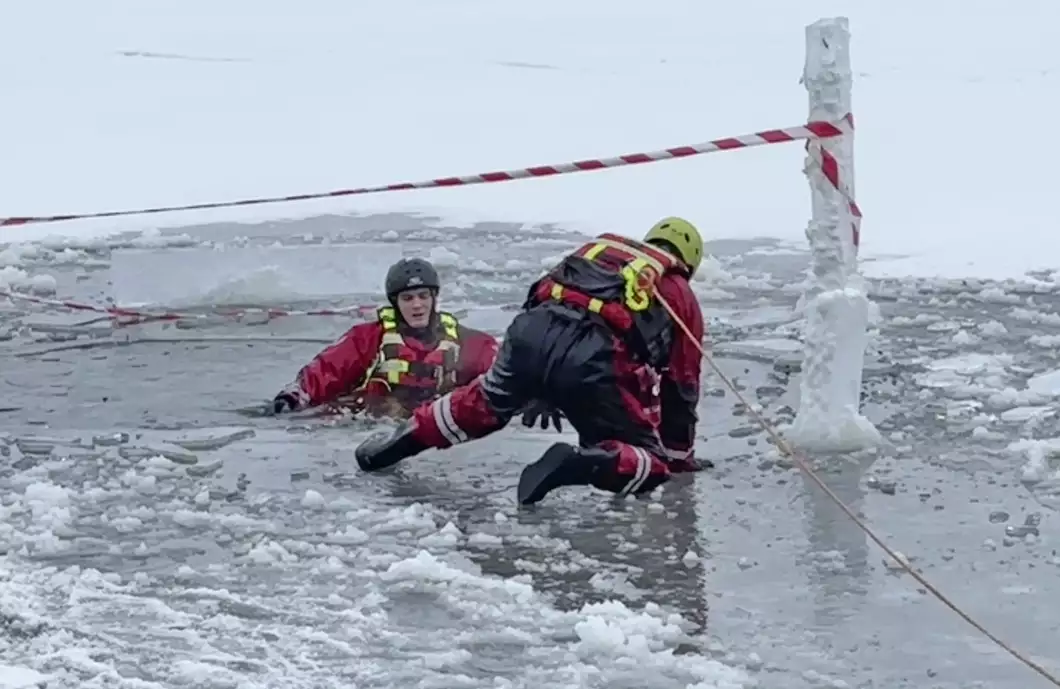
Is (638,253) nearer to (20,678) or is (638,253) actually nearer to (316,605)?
(316,605)

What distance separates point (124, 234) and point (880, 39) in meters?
16.7

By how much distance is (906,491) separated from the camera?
6.41 metres

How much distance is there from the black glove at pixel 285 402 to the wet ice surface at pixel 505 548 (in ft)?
0.32

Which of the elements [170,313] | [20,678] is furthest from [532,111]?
[20,678]

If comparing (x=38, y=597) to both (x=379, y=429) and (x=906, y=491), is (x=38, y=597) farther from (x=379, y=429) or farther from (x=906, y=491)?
(x=906, y=491)

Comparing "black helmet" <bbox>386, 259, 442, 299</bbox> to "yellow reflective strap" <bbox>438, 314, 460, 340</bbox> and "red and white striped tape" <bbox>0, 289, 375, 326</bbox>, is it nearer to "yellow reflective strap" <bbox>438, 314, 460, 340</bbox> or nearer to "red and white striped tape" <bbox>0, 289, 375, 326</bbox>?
"yellow reflective strap" <bbox>438, 314, 460, 340</bbox>

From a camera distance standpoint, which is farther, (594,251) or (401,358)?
(401,358)

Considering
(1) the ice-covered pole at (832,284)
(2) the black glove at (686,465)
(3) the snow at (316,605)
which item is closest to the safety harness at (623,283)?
(2) the black glove at (686,465)

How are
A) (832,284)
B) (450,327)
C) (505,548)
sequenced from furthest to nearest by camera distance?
(450,327) → (832,284) → (505,548)

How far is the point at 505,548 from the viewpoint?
5793 millimetres

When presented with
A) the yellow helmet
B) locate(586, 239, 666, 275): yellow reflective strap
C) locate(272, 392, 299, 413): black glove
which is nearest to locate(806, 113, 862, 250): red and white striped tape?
the yellow helmet

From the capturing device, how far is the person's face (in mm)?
8031

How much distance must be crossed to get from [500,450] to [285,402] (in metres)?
1.14

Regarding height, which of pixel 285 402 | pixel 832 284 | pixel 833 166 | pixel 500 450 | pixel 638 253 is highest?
pixel 833 166
